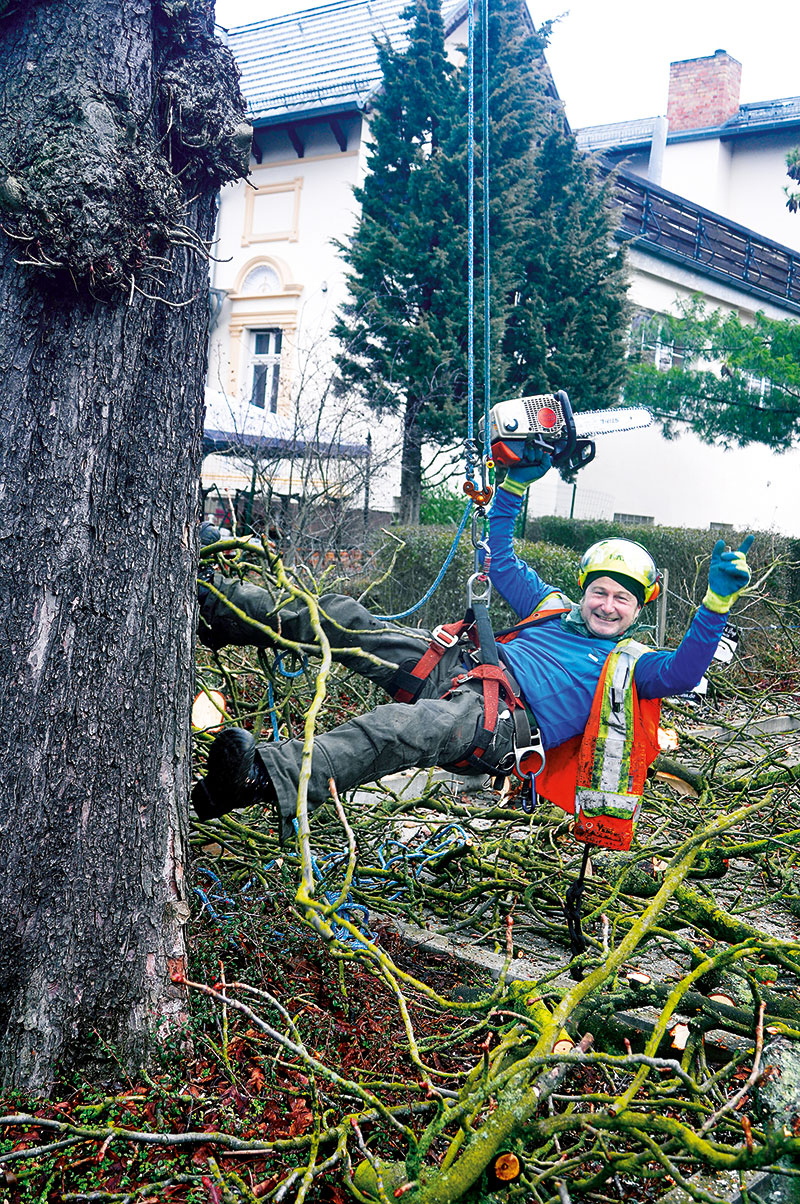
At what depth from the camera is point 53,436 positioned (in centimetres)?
205

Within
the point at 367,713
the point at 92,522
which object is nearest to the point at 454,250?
the point at 367,713

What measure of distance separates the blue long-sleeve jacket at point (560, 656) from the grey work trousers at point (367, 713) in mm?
209

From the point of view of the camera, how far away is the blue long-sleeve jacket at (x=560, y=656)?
10.3ft

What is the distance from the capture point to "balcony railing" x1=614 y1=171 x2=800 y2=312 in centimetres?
1748

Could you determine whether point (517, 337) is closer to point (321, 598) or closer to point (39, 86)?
point (321, 598)

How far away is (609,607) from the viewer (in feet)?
11.6

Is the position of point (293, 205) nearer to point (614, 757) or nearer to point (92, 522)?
point (614, 757)

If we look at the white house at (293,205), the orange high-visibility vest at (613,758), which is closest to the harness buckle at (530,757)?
the orange high-visibility vest at (613,758)

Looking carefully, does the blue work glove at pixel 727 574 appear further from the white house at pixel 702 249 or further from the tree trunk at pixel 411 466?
the white house at pixel 702 249

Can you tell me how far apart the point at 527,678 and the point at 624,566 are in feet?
1.72

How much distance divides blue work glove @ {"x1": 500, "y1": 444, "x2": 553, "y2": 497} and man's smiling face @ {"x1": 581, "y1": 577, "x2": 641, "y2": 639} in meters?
0.47

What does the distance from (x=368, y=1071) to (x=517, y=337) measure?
10.7m

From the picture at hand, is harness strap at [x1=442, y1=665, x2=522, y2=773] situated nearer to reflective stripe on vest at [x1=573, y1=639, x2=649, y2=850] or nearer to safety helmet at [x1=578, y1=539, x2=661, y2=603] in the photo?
reflective stripe on vest at [x1=573, y1=639, x2=649, y2=850]

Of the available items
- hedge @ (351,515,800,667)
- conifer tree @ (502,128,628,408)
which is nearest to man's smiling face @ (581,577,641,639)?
hedge @ (351,515,800,667)
